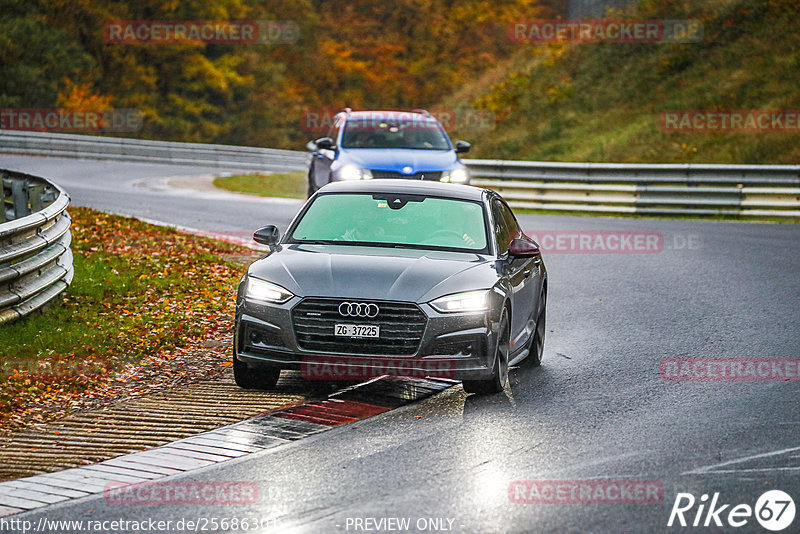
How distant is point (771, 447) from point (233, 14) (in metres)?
58.6

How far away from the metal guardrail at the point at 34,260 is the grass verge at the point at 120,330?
0.60ft

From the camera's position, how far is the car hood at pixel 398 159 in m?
19.7

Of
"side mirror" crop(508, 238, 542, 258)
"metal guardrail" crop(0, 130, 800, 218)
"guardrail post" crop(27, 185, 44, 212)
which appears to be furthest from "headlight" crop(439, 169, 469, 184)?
"side mirror" crop(508, 238, 542, 258)

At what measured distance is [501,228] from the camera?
10.6 m

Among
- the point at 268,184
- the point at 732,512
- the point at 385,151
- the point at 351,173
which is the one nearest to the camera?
the point at 732,512

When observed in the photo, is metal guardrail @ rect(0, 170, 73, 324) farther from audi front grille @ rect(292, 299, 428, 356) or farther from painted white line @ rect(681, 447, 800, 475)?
painted white line @ rect(681, 447, 800, 475)

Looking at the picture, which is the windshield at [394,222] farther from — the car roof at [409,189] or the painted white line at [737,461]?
the painted white line at [737,461]

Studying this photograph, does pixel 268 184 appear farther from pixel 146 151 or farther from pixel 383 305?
pixel 383 305

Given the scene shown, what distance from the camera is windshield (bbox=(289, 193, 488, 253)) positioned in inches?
397

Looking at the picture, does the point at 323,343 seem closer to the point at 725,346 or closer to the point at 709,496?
the point at 709,496

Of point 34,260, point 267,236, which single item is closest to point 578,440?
point 267,236

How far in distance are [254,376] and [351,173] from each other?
34.8 feet

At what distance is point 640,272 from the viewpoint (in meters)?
16.7

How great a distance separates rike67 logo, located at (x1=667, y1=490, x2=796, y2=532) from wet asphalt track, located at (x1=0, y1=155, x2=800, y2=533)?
42 mm
